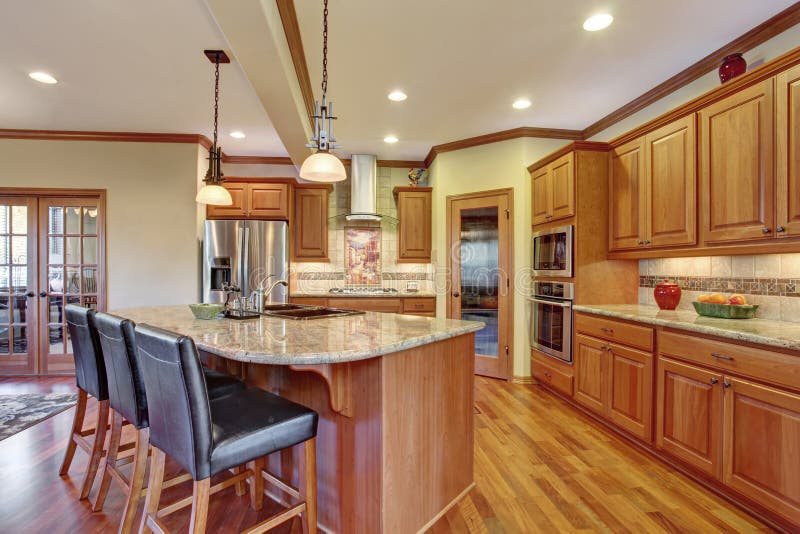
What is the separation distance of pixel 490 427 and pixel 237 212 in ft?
12.2

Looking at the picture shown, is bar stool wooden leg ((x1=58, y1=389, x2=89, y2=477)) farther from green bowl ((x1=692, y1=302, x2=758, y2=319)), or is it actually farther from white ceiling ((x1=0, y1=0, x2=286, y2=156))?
green bowl ((x1=692, y1=302, x2=758, y2=319))

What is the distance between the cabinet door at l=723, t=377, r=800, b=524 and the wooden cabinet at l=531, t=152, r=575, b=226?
1.85 m

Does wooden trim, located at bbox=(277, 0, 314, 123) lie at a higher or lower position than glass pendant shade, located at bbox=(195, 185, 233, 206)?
higher

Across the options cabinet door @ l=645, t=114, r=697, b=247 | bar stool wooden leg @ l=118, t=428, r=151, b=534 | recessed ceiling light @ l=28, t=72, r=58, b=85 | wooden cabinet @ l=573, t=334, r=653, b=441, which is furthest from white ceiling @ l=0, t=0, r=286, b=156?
wooden cabinet @ l=573, t=334, r=653, b=441

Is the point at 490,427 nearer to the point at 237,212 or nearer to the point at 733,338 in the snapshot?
the point at 733,338

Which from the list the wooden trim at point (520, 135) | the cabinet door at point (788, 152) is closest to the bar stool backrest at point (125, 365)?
Result: the cabinet door at point (788, 152)

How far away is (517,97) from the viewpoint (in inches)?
132

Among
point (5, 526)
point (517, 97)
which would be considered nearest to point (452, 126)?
point (517, 97)

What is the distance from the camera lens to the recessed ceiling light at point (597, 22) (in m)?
2.28

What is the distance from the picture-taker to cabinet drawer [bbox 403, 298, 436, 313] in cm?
470

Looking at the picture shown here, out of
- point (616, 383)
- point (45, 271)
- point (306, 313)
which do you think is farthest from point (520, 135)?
point (45, 271)

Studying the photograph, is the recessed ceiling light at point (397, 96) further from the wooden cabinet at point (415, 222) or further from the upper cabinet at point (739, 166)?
the upper cabinet at point (739, 166)

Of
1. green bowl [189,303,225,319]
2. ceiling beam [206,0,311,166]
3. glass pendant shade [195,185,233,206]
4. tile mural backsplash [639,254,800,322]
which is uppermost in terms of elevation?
ceiling beam [206,0,311,166]

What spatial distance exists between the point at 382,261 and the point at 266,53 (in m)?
3.37
